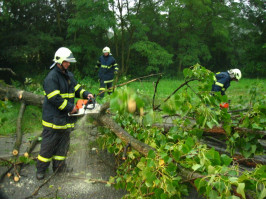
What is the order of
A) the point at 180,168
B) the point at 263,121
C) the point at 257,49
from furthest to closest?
the point at 257,49 → the point at 263,121 → the point at 180,168

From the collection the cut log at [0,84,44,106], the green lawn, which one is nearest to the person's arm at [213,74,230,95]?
the green lawn

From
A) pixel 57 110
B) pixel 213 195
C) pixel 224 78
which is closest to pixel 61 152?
pixel 57 110

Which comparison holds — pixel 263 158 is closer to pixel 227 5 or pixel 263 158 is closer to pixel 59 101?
pixel 59 101

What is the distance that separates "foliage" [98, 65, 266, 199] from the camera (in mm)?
1707

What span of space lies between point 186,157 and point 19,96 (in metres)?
3.67

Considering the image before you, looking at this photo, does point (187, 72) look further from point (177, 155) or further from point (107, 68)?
point (107, 68)

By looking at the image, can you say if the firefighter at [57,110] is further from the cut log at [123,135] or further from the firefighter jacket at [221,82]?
the firefighter jacket at [221,82]

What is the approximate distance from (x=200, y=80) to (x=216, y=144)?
126cm

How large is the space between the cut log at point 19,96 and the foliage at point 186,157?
6.26 feet

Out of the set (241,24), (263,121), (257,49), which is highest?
(241,24)

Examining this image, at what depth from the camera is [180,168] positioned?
222cm

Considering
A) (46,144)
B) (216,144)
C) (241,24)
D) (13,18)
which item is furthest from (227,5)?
(46,144)

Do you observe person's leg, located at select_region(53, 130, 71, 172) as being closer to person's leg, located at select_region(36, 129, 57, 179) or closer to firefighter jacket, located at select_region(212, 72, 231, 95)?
person's leg, located at select_region(36, 129, 57, 179)

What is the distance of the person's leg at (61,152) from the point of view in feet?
10.8
